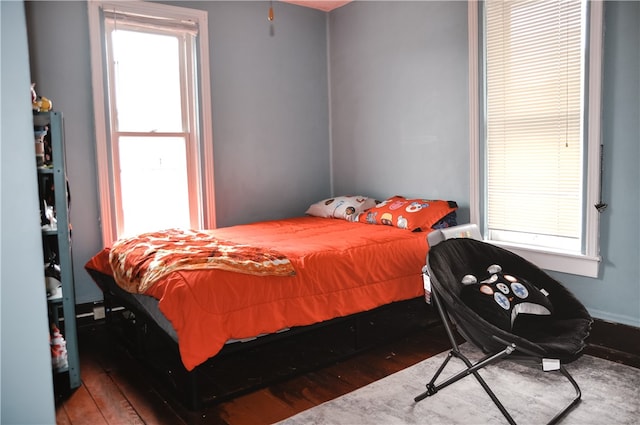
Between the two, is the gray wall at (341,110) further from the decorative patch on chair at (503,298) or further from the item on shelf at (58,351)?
the item on shelf at (58,351)

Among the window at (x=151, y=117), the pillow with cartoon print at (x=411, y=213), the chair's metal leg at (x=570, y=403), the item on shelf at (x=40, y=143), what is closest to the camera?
the chair's metal leg at (x=570, y=403)

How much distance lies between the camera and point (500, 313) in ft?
7.86

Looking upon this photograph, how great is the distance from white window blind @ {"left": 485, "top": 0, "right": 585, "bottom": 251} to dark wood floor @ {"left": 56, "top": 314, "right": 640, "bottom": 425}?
80 cm

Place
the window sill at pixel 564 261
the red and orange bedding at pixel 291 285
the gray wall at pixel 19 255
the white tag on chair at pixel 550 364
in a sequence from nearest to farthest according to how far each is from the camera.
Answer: the gray wall at pixel 19 255 → the white tag on chair at pixel 550 364 → the red and orange bedding at pixel 291 285 → the window sill at pixel 564 261

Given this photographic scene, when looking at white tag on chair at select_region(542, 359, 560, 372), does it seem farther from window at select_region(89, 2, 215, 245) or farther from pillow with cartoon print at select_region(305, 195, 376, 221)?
window at select_region(89, 2, 215, 245)

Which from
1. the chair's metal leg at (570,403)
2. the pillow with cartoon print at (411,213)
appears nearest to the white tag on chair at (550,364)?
the chair's metal leg at (570,403)

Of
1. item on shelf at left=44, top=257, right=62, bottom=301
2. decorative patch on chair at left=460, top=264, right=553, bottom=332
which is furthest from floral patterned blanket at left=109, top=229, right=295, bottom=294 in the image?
decorative patch on chair at left=460, top=264, right=553, bottom=332

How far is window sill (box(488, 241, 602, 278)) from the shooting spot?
10.2 ft

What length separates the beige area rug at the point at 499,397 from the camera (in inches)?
90.0

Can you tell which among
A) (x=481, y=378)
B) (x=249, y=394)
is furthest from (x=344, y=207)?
(x=481, y=378)

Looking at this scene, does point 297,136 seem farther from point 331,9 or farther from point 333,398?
point 333,398

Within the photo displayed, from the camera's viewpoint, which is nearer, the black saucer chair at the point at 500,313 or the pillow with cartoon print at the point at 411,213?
the black saucer chair at the point at 500,313

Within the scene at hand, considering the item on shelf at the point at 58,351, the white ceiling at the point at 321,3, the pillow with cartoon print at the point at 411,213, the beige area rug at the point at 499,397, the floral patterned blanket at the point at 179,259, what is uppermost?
the white ceiling at the point at 321,3

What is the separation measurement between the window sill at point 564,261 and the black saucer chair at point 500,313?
0.65 metres
